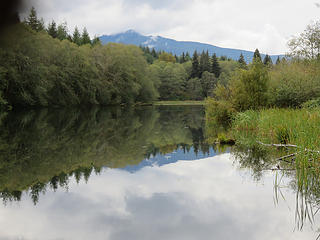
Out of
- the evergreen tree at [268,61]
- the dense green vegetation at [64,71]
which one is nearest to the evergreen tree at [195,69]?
the dense green vegetation at [64,71]

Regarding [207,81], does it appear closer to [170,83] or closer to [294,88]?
[170,83]

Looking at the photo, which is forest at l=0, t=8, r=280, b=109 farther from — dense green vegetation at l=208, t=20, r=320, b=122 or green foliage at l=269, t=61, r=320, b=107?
green foliage at l=269, t=61, r=320, b=107

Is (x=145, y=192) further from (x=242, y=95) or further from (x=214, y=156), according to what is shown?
(x=242, y=95)

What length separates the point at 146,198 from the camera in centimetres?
665

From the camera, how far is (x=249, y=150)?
39.0ft

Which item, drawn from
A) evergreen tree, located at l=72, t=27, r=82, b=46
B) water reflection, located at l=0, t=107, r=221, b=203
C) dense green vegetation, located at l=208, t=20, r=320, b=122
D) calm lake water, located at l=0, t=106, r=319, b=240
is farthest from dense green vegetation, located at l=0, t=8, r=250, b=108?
calm lake water, located at l=0, t=106, r=319, b=240

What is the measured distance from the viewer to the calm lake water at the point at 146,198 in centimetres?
501

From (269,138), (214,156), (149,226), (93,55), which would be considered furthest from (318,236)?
(93,55)

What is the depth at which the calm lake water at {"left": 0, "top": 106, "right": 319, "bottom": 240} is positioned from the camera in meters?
5.01

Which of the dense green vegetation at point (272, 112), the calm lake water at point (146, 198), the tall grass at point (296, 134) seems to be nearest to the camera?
the calm lake water at point (146, 198)

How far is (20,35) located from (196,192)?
118ft

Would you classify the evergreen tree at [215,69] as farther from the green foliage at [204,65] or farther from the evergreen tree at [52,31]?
the evergreen tree at [52,31]

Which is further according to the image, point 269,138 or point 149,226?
point 269,138

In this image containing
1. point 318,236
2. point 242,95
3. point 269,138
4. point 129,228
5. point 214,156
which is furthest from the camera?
point 242,95
